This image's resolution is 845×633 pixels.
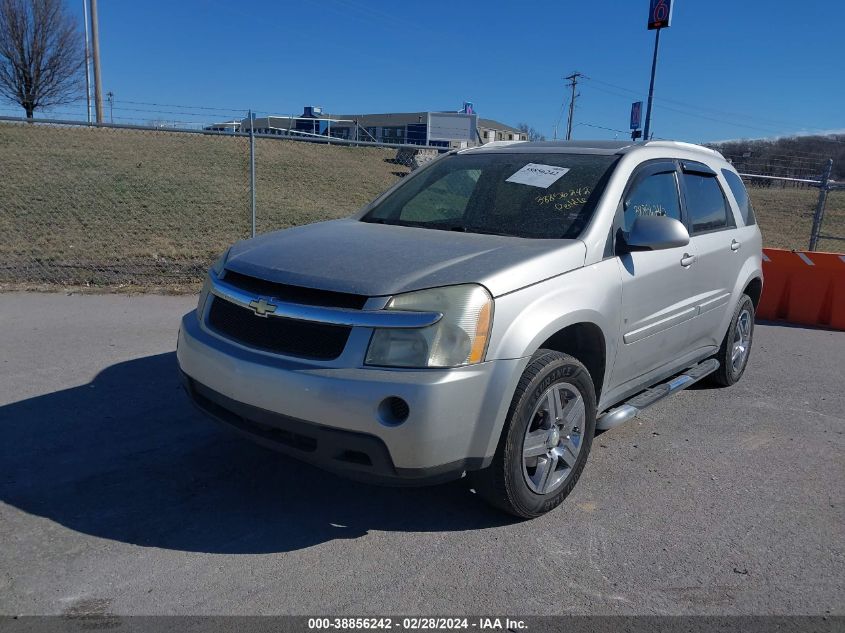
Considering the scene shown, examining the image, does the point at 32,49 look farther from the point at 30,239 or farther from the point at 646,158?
the point at 646,158

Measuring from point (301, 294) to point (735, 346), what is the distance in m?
4.13

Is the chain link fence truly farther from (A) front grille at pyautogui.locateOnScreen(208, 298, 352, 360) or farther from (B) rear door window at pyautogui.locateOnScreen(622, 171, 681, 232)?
(B) rear door window at pyautogui.locateOnScreen(622, 171, 681, 232)

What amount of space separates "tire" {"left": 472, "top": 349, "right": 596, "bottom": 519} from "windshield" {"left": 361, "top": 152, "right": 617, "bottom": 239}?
82 centimetres

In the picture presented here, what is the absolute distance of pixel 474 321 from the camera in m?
2.92

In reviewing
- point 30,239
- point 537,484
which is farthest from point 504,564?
point 30,239

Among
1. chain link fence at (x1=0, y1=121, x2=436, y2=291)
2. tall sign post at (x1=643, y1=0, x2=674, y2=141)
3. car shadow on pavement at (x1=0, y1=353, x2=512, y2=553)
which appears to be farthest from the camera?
tall sign post at (x1=643, y1=0, x2=674, y2=141)

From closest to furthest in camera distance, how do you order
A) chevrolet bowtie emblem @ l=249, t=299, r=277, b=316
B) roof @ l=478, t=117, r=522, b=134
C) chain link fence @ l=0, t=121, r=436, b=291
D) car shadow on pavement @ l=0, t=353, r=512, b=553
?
chevrolet bowtie emblem @ l=249, t=299, r=277, b=316 < car shadow on pavement @ l=0, t=353, r=512, b=553 < chain link fence @ l=0, t=121, r=436, b=291 < roof @ l=478, t=117, r=522, b=134

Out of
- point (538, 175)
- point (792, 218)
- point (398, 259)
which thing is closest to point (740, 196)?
point (538, 175)

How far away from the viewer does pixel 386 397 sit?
2.78 metres

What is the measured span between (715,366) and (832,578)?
2.38 m

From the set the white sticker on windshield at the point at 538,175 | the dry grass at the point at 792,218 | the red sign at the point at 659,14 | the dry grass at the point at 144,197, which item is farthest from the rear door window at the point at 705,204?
the dry grass at the point at 792,218

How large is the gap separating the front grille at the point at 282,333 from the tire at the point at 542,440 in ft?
2.82

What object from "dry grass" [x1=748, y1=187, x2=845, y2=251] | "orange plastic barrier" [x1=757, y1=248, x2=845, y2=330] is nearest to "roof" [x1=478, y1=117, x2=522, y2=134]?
"dry grass" [x1=748, y1=187, x2=845, y2=251]

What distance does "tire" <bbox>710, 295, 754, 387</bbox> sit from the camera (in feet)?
18.1
